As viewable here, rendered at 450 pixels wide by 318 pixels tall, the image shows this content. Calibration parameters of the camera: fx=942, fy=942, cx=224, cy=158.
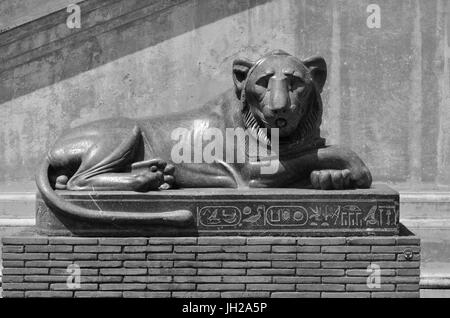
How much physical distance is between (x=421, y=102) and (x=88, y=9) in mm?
3998

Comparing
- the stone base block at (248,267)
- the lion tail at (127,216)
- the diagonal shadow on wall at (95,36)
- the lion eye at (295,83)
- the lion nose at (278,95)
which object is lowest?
the stone base block at (248,267)

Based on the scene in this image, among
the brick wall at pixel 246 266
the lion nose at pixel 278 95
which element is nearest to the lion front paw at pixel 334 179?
the brick wall at pixel 246 266

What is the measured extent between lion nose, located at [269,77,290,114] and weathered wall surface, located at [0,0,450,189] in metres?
3.87

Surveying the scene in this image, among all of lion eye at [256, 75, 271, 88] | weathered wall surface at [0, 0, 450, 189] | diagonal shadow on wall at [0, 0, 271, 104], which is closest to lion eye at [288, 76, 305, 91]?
lion eye at [256, 75, 271, 88]

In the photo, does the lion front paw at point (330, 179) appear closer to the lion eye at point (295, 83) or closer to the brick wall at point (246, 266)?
the brick wall at point (246, 266)

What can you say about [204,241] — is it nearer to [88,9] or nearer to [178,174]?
[178,174]

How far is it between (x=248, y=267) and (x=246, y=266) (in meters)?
0.02

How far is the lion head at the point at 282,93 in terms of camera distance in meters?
7.07

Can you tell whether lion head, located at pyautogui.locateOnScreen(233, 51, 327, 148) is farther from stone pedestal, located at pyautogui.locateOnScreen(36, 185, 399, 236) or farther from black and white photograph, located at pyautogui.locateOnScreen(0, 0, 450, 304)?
stone pedestal, located at pyautogui.locateOnScreen(36, 185, 399, 236)

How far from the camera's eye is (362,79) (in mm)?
Answer: 10945

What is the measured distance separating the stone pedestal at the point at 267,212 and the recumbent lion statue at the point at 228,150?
0.28 ft

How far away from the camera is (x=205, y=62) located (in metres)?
10.9

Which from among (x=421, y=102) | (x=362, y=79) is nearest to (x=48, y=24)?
(x=362, y=79)
